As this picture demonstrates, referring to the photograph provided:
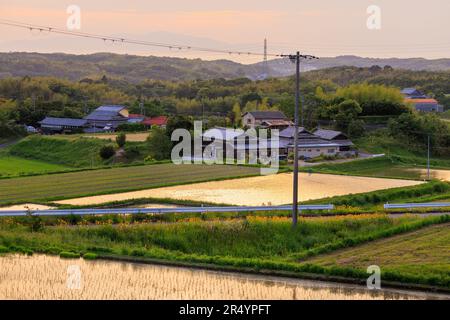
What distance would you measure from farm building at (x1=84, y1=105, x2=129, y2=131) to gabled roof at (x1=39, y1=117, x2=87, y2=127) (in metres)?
0.82

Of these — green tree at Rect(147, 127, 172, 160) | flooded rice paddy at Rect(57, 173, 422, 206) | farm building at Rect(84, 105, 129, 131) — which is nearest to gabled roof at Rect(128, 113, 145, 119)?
farm building at Rect(84, 105, 129, 131)

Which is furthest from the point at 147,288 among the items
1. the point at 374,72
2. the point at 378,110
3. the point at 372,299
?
the point at 374,72

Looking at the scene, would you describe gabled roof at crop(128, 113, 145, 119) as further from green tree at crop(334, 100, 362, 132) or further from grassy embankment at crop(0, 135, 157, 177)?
green tree at crop(334, 100, 362, 132)

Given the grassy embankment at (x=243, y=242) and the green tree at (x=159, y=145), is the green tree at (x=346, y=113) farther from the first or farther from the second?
the grassy embankment at (x=243, y=242)

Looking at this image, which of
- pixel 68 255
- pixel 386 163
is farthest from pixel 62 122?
pixel 68 255

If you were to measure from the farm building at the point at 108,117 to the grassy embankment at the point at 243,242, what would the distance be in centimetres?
3668

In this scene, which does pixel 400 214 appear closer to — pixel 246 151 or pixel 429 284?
pixel 429 284

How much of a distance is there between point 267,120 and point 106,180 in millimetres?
22944

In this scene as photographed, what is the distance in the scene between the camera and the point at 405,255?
15273 mm

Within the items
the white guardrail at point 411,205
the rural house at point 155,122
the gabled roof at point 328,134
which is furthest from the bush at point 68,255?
the rural house at point 155,122

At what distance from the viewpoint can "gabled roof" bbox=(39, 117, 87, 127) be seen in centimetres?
5319

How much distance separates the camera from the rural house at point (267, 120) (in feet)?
158

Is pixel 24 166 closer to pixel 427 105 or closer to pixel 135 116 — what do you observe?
pixel 135 116

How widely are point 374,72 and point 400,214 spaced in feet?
330
